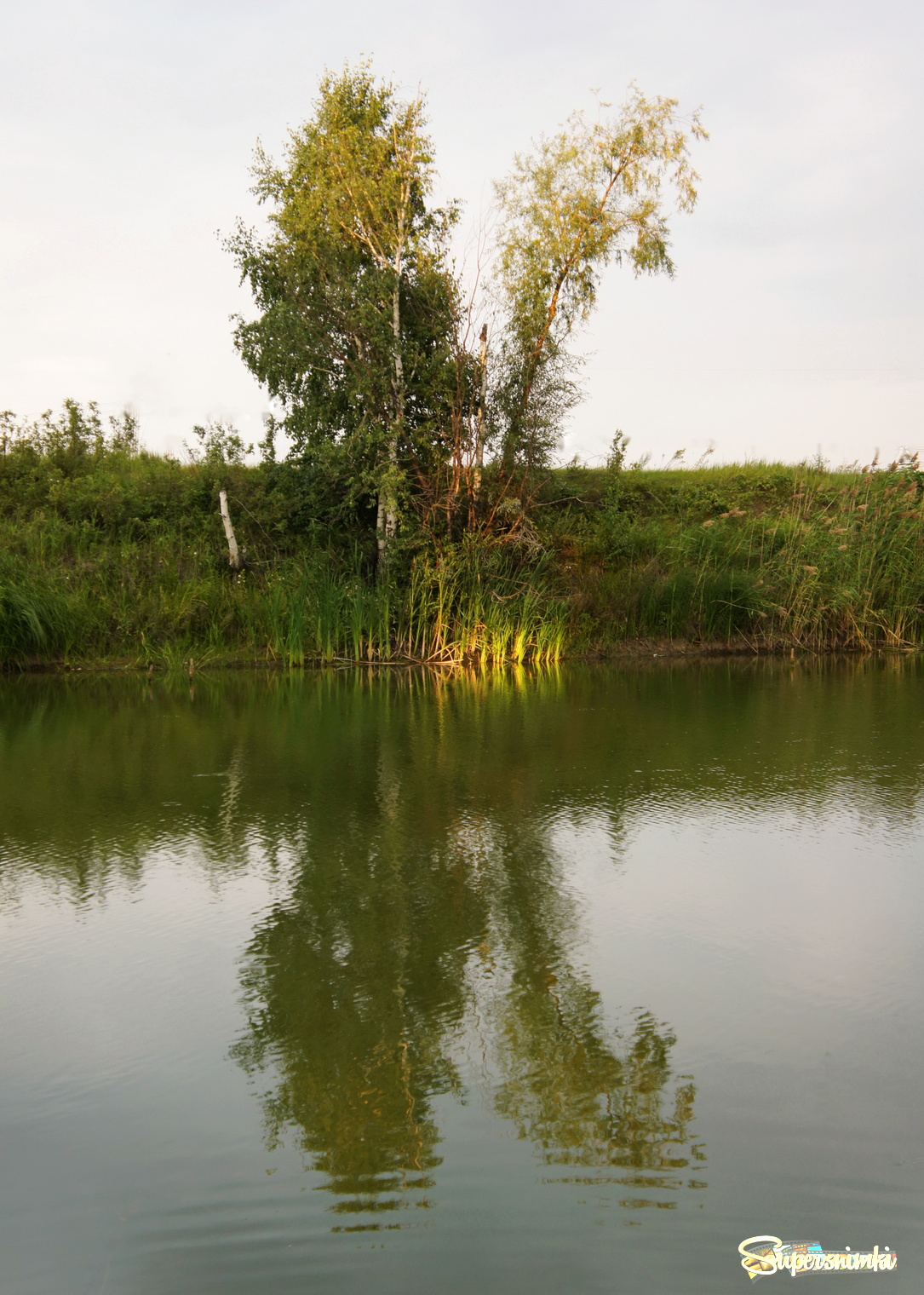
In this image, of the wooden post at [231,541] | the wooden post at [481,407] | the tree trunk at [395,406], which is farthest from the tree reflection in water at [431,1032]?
the wooden post at [231,541]

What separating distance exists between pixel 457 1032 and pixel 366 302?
1347 cm

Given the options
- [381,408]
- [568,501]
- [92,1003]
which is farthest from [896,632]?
[92,1003]

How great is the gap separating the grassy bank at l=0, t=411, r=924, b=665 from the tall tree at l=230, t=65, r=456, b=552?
1.45 m

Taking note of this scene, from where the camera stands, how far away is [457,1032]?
2.48 m

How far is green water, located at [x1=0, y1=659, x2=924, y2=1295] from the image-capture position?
5.68ft

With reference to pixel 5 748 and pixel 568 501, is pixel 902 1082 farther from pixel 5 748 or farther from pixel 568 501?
pixel 568 501

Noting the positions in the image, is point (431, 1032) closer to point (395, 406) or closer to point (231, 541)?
point (395, 406)

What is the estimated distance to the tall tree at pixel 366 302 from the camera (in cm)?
1473

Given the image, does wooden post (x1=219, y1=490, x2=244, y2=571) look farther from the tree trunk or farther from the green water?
the green water

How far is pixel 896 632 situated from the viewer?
1513 centimetres

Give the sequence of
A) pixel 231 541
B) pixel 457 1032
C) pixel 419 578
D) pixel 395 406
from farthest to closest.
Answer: pixel 231 541, pixel 395 406, pixel 419 578, pixel 457 1032

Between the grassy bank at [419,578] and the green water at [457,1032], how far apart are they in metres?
8.51

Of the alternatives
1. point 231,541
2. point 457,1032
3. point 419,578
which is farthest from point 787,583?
point 457,1032

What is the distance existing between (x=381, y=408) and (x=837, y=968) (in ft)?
43.2
